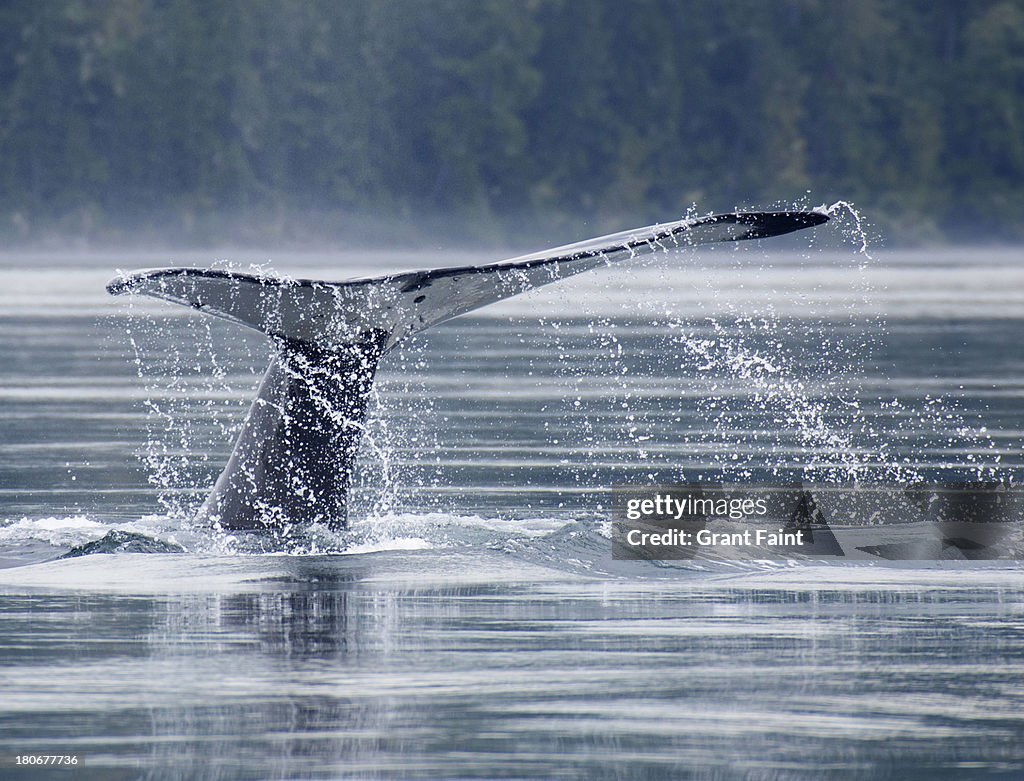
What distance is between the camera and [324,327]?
10023mm

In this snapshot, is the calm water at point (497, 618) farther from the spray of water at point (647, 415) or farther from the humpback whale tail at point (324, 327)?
the humpback whale tail at point (324, 327)

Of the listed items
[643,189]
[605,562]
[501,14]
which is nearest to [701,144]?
[643,189]

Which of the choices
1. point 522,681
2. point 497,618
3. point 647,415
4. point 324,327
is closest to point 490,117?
point 647,415

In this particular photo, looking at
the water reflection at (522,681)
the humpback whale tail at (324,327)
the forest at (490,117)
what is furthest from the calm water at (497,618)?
the forest at (490,117)

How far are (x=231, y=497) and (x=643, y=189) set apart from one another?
87.6 metres

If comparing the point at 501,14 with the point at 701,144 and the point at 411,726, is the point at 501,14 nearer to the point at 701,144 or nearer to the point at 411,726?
the point at 701,144

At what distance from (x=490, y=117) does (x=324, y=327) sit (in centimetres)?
9134

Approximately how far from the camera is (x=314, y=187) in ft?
312

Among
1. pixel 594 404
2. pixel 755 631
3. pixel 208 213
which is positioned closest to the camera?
pixel 755 631

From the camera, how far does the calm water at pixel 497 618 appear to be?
6.75 m

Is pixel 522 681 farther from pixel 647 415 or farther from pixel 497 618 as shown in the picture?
pixel 647 415

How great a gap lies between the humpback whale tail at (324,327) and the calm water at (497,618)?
0.28 metres

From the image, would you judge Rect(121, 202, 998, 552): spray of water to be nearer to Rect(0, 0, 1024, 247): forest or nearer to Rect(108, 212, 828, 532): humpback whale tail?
Rect(108, 212, 828, 532): humpback whale tail

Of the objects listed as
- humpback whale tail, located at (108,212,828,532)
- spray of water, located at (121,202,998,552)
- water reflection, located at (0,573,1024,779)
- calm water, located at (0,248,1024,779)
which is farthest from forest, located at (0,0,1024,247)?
water reflection, located at (0,573,1024,779)
